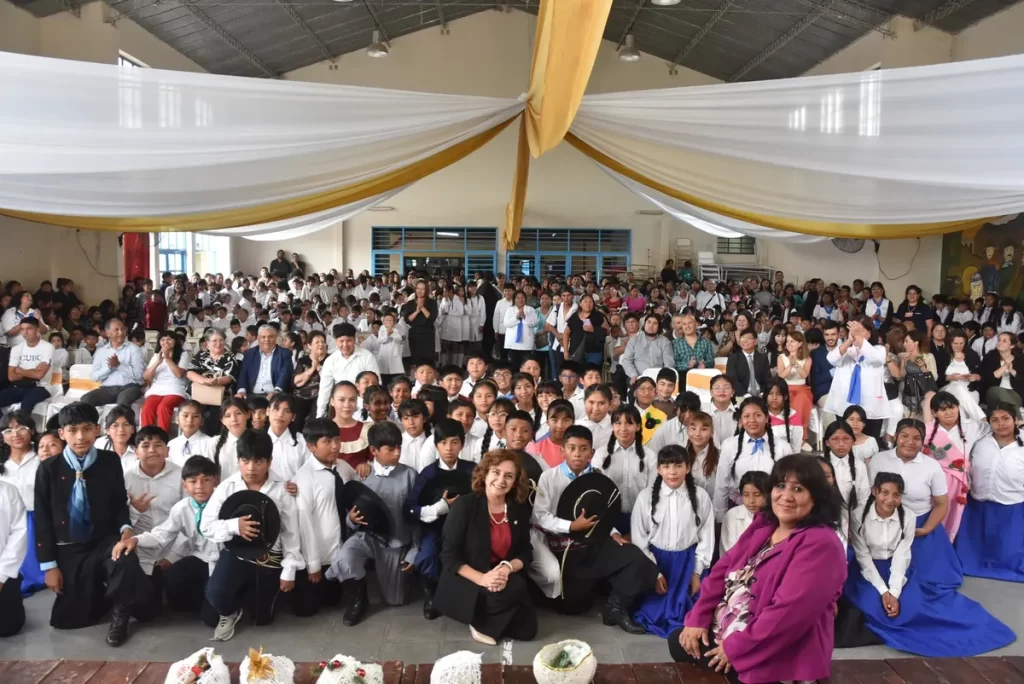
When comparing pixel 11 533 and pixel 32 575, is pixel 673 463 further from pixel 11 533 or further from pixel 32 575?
pixel 32 575

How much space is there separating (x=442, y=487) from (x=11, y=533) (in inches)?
74.9

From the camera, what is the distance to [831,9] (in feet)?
36.1

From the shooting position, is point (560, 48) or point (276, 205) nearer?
point (560, 48)

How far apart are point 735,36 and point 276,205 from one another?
1210 cm

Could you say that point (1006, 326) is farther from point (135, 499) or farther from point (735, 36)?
point (135, 499)

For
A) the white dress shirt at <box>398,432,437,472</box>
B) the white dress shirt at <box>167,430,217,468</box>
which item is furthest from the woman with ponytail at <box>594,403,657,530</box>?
the white dress shirt at <box>167,430,217,468</box>

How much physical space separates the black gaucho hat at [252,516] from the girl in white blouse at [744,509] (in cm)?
204

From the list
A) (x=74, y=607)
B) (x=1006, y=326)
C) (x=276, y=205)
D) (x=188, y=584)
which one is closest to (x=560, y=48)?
(x=276, y=205)

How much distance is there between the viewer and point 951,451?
4246 millimetres

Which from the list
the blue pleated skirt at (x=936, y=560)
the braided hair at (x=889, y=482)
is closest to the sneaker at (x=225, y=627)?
the braided hair at (x=889, y=482)

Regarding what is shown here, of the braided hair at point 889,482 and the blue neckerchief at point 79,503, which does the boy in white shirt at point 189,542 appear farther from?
the braided hair at point 889,482

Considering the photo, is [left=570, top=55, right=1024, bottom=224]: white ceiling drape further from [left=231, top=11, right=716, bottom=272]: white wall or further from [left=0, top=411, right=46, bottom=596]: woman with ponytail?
[left=231, top=11, right=716, bottom=272]: white wall

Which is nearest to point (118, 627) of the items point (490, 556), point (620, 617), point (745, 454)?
point (490, 556)

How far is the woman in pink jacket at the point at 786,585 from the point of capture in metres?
2.06
